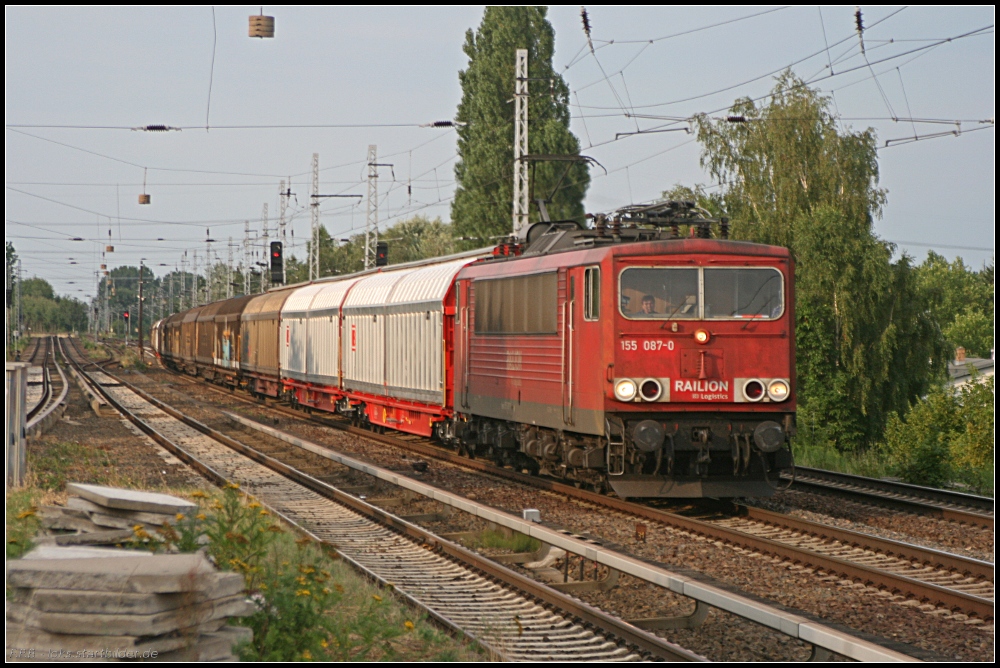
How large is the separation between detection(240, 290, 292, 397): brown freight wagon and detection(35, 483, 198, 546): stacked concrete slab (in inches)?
967

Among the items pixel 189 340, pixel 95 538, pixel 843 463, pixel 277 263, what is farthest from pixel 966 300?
pixel 95 538

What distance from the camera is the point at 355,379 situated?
985 inches

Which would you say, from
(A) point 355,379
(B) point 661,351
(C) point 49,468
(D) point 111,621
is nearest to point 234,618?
(D) point 111,621

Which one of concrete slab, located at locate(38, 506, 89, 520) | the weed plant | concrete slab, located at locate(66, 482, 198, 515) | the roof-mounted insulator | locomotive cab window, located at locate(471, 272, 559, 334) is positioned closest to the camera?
the weed plant

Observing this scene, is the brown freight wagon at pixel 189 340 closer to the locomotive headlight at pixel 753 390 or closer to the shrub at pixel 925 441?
the shrub at pixel 925 441

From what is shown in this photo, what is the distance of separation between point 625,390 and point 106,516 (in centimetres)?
598

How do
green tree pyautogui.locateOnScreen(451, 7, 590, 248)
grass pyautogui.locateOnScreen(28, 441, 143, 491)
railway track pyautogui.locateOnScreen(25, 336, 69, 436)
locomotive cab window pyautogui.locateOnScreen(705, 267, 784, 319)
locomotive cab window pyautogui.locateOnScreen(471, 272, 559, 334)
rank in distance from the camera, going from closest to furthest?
1. locomotive cab window pyautogui.locateOnScreen(705, 267, 784, 319)
2. locomotive cab window pyautogui.locateOnScreen(471, 272, 559, 334)
3. grass pyautogui.locateOnScreen(28, 441, 143, 491)
4. railway track pyautogui.locateOnScreen(25, 336, 69, 436)
5. green tree pyautogui.locateOnScreen(451, 7, 590, 248)

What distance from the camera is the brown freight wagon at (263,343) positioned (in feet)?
111

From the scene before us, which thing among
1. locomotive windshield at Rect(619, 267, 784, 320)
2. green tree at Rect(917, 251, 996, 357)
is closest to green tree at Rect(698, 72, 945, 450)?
locomotive windshield at Rect(619, 267, 784, 320)

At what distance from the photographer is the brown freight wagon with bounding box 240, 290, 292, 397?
33.8m

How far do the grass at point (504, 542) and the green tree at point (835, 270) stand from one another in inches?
838

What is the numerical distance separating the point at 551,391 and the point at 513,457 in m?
3.01

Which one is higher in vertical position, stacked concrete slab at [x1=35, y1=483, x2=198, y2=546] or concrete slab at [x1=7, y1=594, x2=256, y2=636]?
stacked concrete slab at [x1=35, y1=483, x2=198, y2=546]

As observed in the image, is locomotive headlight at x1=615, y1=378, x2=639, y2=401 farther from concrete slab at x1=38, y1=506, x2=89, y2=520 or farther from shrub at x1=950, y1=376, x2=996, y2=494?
shrub at x1=950, y1=376, x2=996, y2=494
